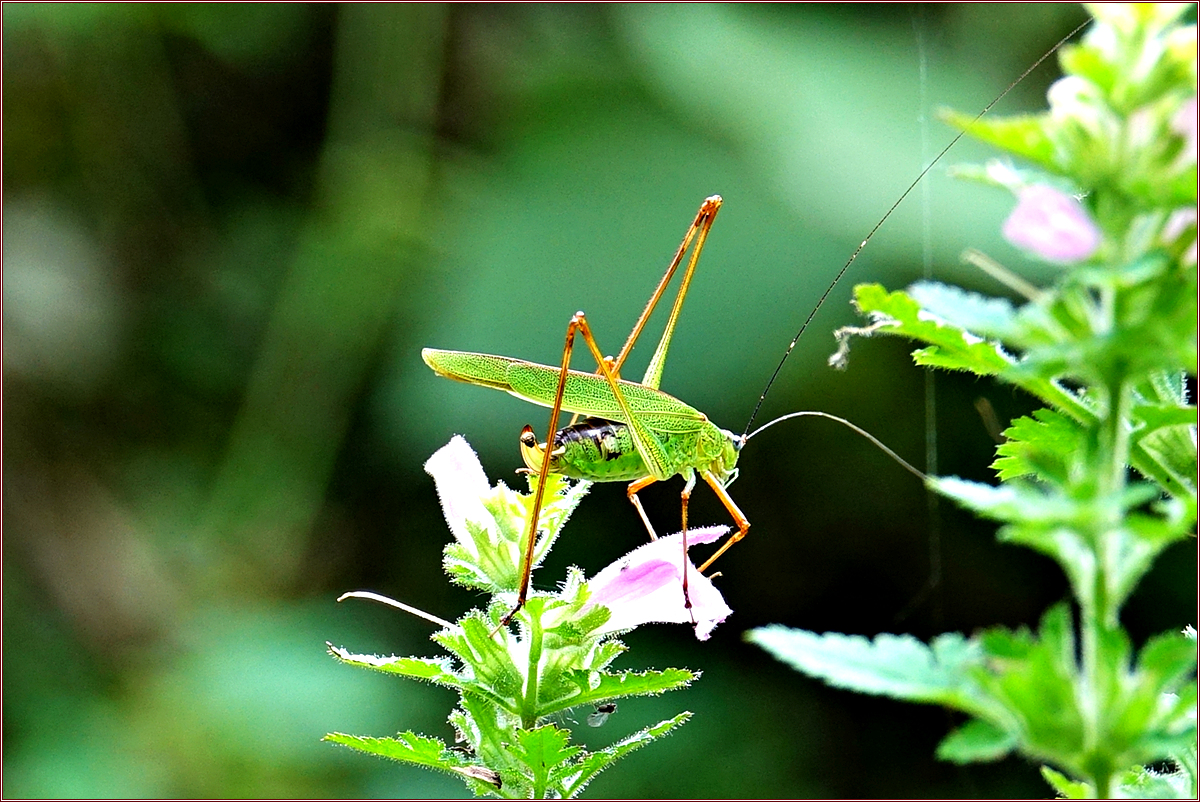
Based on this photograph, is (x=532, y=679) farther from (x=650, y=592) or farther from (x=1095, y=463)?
(x=1095, y=463)

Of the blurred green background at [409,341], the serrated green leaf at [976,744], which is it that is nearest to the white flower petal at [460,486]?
the serrated green leaf at [976,744]

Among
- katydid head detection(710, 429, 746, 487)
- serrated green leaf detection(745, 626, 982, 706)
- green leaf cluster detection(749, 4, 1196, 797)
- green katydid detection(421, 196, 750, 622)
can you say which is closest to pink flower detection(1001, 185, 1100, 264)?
green leaf cluster detection(749, 4, 1196, 797)

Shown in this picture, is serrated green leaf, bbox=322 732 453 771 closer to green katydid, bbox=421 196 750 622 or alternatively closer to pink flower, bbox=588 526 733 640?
pink flower, bbox=588 526 733 640

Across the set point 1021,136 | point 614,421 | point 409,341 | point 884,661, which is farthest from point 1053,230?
point 409,341

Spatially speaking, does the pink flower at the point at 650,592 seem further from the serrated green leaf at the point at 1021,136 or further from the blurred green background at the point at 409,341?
the blurred green background at the point at 409,341

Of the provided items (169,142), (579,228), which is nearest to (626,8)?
(579,228)

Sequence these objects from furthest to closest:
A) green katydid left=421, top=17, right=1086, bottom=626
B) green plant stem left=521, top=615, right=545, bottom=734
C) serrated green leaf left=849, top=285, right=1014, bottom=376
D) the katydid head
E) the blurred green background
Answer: the blurred green background < the katydid head < green katydid left=421, top=17, right=1086, bottom=626 < green plant stem left=521, top=615, right=545, bottom=734 < serrated green leaf left=849, top=285, right=1014, bottom=376
